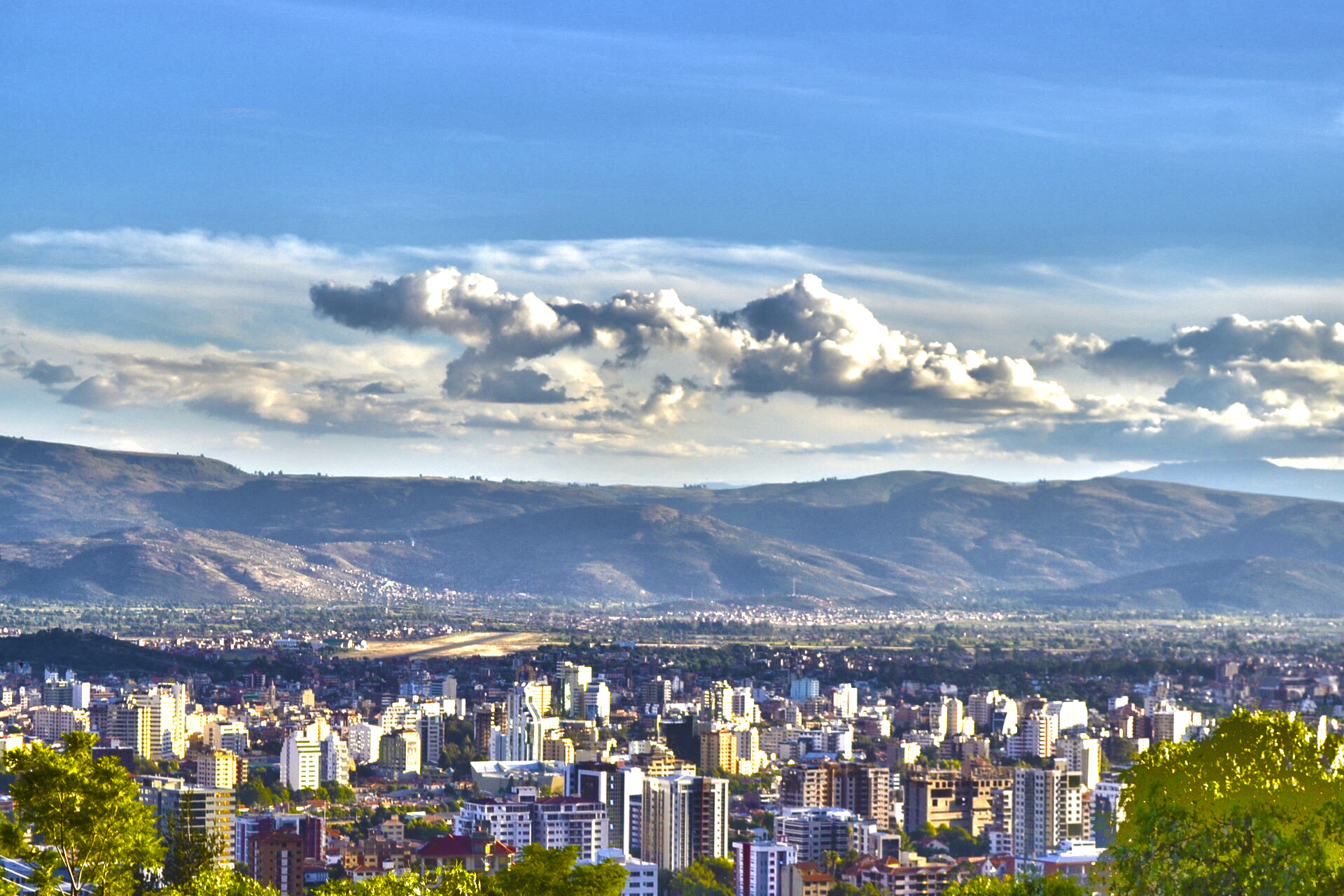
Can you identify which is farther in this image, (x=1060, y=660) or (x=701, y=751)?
Answer: (x=1060, y=660)

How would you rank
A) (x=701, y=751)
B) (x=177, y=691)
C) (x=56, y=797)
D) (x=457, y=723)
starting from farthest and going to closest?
(x=177, y=691)
(x=457, y=723)
(x=701, y=751)
(x=56, y=797)

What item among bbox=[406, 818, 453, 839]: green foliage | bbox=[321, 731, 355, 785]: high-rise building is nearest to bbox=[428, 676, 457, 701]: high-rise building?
bbox=[321, 731, 355, 785]: high-rise building

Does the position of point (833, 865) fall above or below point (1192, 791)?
below

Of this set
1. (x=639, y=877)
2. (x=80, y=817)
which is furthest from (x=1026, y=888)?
(x=639, y=877)

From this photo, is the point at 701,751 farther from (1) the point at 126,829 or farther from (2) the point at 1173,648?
(2) the point at 1173,648

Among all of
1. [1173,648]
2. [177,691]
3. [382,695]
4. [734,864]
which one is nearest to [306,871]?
[734,864]

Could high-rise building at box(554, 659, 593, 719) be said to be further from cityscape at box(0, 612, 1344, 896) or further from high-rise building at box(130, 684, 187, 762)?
high-rise building at box(130, 684, 187, 762)
